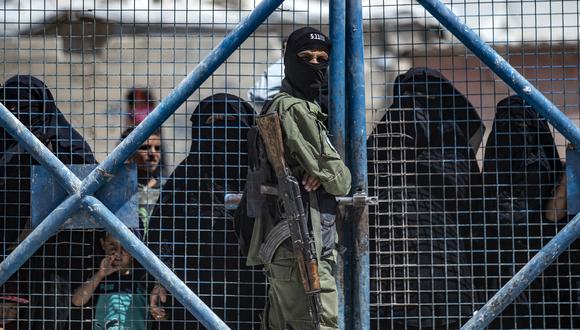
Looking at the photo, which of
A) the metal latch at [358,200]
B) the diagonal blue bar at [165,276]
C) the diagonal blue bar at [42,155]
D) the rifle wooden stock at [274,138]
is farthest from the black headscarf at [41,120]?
the metal latch at [358,200]

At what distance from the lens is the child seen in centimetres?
484

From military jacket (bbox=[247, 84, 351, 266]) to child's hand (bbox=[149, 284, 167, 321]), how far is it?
34.7 inches

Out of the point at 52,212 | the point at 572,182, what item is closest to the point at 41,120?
the point at 52,212

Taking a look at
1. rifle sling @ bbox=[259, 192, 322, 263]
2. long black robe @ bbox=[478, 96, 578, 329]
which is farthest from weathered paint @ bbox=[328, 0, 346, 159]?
long black robe @ bbox=[478, 96, 578, 329]

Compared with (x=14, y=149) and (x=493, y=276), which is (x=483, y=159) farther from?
(x=14, y=149)

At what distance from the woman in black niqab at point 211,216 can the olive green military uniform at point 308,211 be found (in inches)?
24.8

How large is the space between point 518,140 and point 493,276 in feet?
2.58

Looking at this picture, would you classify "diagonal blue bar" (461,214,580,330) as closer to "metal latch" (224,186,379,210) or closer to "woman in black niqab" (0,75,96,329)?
"metal latch" (224,186,379,210)

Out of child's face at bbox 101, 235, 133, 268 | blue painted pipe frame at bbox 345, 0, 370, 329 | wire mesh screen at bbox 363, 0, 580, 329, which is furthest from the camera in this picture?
child's face at bbox 101, 235, 133, 268

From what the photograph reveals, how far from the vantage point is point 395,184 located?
490 centimetres

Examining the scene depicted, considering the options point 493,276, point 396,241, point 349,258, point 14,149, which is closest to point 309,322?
point 349,258

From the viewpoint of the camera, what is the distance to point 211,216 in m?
4.93

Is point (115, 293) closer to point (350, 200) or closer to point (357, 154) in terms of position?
point (350, 200)

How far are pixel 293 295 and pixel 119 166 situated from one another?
3.56ft
